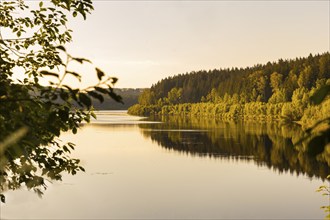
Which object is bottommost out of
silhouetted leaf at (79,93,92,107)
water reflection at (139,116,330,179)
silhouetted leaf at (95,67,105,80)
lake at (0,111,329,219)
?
lake at (0,111,329,219)

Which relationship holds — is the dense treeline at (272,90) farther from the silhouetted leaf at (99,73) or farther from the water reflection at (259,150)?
the silhouetted leaf at (99,73)

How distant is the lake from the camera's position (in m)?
26.3

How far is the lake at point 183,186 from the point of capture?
1036 inches

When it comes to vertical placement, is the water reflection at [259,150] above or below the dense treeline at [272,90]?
below

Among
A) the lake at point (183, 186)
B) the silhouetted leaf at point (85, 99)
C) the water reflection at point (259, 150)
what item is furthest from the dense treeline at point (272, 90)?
the silhouetted leaf at point (85, 99)

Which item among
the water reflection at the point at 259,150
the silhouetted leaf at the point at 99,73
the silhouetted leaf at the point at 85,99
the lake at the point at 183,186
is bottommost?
the lake at the point at 183,186

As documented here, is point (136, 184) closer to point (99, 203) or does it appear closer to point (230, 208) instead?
point (99, 203)

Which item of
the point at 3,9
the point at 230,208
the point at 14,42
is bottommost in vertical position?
the point at 230,208

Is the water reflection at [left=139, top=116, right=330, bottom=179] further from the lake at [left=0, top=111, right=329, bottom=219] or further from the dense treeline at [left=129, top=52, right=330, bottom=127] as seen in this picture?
the dense treeline at [left=129, top=52, right=330, bottom=127]

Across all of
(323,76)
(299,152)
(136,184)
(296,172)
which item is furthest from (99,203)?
(323,76)

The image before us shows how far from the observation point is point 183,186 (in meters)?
34.0

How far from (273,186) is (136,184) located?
10.5 meters

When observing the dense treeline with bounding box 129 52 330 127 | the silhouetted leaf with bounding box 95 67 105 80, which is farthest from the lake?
the dense treeline with bounding box 129 52 330 127

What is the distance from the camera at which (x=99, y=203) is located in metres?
28.4
